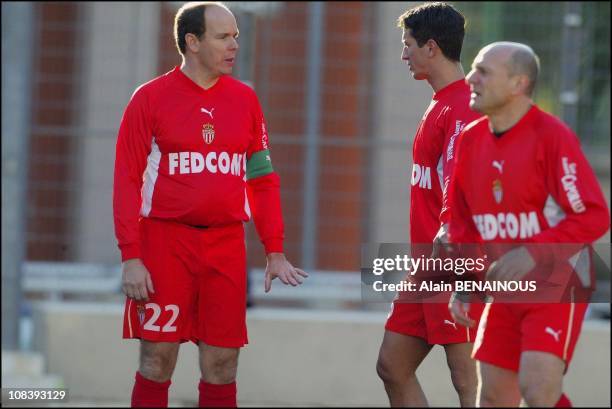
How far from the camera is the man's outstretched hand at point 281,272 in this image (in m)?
6.35

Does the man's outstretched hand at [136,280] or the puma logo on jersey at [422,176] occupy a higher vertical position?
the puma logo on jersey at [422,176]

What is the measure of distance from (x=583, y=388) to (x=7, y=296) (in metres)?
3.67

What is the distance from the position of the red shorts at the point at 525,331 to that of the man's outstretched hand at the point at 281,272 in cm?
121

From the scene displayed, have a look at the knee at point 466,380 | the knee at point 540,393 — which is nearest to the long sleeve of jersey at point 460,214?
the knee at point 540,393

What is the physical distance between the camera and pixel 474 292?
18.3 feet

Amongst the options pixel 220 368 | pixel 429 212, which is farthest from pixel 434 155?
pixel 220 368

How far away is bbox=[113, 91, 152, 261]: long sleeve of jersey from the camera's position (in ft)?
19.9

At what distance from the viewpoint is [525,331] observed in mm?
5074

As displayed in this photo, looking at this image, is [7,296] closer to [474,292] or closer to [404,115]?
[404,115]

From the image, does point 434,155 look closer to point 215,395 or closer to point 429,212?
point 429,212

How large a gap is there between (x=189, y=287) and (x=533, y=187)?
1756 mm

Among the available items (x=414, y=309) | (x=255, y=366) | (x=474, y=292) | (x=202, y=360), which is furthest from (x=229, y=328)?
(x=255, y=366)

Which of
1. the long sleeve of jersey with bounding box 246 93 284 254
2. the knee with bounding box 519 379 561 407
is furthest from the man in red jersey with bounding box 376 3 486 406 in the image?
the knee with bounding box 519 379 561 407

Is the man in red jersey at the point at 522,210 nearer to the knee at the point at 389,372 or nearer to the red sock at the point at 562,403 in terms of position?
the red sock at the point at 562,403
